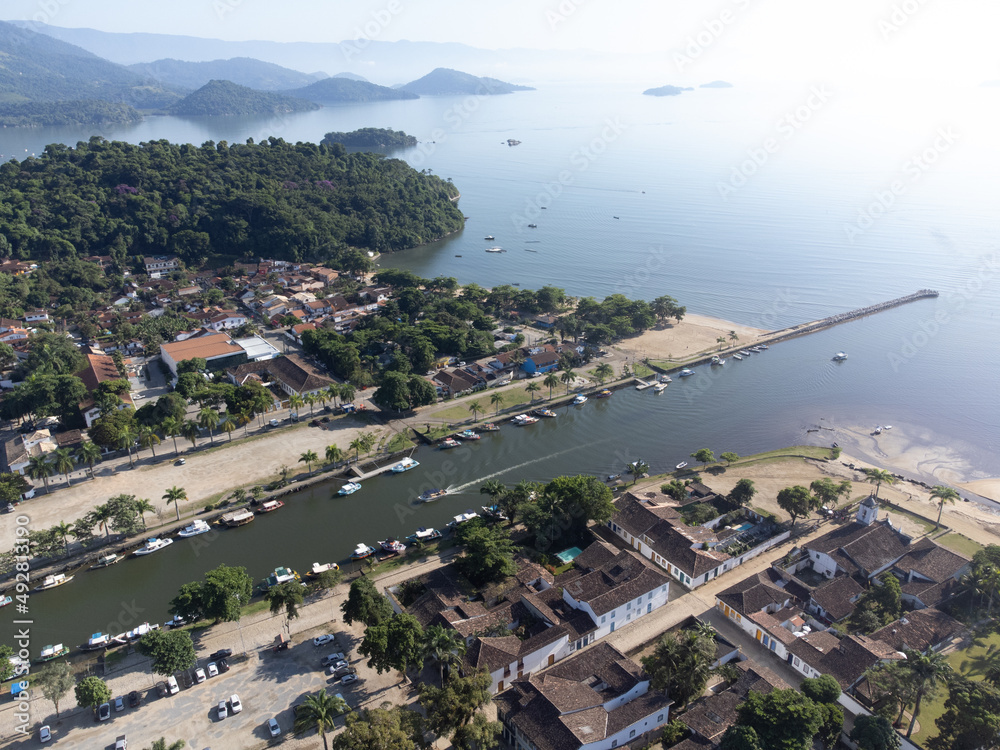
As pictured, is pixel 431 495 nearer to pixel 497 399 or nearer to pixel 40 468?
pixel 497 399

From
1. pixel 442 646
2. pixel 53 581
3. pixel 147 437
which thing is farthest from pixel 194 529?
pixel 442 646

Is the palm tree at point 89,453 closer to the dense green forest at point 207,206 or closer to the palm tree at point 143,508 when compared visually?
the palm tree at point 143,508

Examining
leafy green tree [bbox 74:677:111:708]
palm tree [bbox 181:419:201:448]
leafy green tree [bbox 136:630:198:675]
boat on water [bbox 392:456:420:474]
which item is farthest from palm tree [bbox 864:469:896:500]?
palm tree [bbox 181:419:201:448]

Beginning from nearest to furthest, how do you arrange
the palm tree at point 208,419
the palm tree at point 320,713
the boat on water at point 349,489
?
the palm tree at point 320,713
the boat on water at point 349,489
the palm tree at point 208,419

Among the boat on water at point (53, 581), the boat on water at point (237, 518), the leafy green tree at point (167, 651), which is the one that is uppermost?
the leafy green tree at point (167, 651)

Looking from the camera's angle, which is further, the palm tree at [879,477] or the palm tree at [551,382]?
the palm tree at [551,382]

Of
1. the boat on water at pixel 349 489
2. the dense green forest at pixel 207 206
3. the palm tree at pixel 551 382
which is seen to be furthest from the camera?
the dense green forest at pixel 207 206

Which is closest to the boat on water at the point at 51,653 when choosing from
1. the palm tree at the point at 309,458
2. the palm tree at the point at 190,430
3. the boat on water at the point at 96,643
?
the boat on water at the point at 96,643
